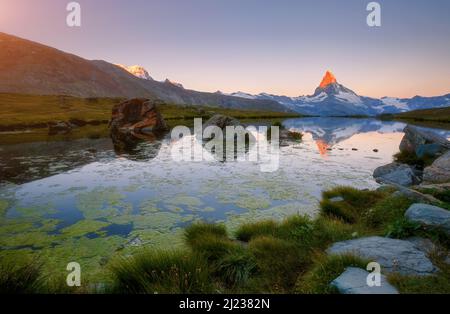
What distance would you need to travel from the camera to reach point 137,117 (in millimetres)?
68938

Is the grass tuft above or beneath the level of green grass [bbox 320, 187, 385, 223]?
above

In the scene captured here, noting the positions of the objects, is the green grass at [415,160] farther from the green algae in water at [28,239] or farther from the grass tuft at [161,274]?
the green algae in water at [28,239]

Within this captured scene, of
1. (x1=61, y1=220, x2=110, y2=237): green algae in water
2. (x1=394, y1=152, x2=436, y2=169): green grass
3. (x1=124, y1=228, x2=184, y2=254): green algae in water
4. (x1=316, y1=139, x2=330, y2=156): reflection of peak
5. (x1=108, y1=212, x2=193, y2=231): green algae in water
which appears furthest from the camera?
(x1=316, y1=139, x2=330, y2=156): reflection of peak

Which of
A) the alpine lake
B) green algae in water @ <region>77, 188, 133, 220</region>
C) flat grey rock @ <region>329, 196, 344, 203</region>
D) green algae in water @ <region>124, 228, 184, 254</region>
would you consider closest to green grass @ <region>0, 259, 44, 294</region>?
the alpine lake

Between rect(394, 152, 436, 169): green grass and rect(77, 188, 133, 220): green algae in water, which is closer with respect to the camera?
rect(77, 188, 133, 220): green algae in water

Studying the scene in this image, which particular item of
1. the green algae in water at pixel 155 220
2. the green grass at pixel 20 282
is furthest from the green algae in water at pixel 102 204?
the green grass at pixel 20 282

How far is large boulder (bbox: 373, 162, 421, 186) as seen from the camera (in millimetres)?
20359

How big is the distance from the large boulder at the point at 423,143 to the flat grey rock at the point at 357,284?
80.7 feet

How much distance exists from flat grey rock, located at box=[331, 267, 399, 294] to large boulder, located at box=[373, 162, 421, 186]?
51.7 ft

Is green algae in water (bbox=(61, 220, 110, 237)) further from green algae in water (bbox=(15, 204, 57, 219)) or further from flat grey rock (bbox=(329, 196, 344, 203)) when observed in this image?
flat grey rock (bbox=(329, 196, 344, 203))

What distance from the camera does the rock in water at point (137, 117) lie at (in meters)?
65.8

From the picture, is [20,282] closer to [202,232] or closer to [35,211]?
[202,232]

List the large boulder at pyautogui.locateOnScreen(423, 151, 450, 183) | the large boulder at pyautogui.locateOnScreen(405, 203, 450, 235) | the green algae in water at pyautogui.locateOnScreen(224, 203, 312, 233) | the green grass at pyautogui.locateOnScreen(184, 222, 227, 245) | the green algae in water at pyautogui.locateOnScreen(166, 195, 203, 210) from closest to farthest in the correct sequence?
the large boulder at pyautogui.locateOnScreen(405, 203, 450, 235)
the green grass at pyautogui.locateOnScreen(184, 222, 227, 245)
the green algae in water at pyautogui.locateOnScreen(224, 203, 312, 233)
the green algae in water at pyautogui.locateOnScreen(166, 195, 203, 210)
the large boulder at pyautogui.locateOnScreen(423, 151, 450, 183)
